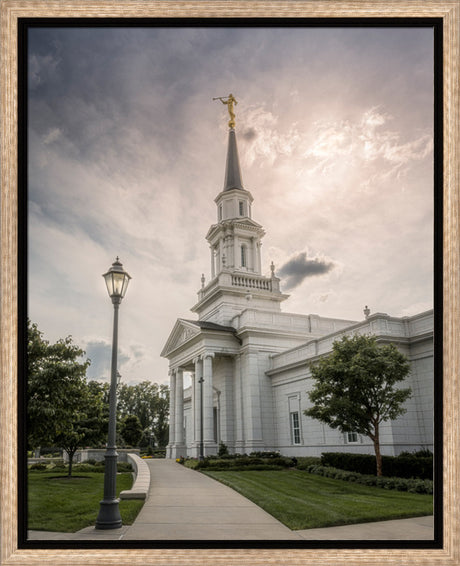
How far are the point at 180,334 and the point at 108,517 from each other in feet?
93.0

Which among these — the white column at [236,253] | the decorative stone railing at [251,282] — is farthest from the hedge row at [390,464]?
the white column at [236,253]

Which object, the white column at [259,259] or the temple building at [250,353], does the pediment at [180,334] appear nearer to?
the temple building at [250,353]

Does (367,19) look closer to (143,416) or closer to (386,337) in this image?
(386,337)

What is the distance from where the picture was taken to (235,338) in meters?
31.6

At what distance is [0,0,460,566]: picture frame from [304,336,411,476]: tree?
1068cm

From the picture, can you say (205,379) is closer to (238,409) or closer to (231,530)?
(238,409)

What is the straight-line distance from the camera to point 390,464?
52.3 feet

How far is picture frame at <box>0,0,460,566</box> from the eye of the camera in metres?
5.50

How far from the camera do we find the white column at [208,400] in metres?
30.4

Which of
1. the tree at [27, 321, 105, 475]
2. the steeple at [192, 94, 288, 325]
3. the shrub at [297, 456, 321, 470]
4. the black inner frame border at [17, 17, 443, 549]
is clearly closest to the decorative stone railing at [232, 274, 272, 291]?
the steeple at [192, 94, 288, 325]

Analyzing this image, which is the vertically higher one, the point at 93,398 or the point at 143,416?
the point at 93,398

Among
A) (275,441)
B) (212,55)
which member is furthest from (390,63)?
(275,441)

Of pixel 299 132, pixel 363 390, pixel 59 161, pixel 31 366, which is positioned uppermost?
pixel 299 132

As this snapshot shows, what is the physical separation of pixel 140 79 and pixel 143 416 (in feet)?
Answer: 152
